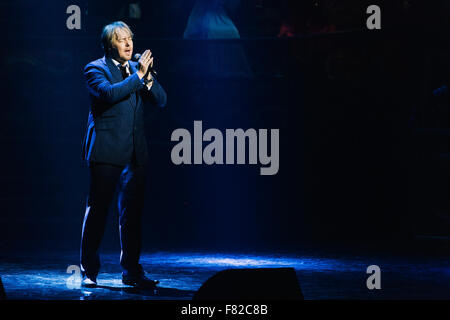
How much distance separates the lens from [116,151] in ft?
14.7

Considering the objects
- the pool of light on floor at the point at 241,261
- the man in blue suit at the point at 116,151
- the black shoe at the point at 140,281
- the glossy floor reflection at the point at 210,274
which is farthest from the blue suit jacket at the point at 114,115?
the pool of light on floor at the point at 241,261

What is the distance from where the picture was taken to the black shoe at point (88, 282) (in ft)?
14.5

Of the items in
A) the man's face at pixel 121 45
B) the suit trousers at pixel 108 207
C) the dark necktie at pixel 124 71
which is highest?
the man's face at pixel 121 45

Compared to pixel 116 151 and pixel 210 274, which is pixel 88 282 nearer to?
pixel 116 151

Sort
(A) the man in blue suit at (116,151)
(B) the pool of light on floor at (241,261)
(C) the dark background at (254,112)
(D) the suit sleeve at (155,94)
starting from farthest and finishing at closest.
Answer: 1. (C) the dark background at (254,112)
2. (B) the pool of light on floor at (241,261)
3. (D) the suit sleeve at (155,94)
4. (A) the man in blue suit at (116,151)

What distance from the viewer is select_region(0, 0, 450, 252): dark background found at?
7840mm

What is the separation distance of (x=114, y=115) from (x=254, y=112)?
167 inches

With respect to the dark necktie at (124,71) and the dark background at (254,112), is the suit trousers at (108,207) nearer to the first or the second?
the dark necktie at (124,71)

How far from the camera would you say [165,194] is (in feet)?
29.0

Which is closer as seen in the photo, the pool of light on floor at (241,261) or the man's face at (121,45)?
the man's face at (121,45)

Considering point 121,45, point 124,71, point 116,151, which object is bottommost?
point 116,151

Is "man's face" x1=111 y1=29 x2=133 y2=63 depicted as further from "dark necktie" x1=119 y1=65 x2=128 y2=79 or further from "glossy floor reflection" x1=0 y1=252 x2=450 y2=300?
"glossy floor reflection" x1=0 y1=252 x2=450 y2=300

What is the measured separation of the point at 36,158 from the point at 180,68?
2.10 m

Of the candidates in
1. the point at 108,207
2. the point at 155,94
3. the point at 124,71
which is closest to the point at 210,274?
the point at 108,207
